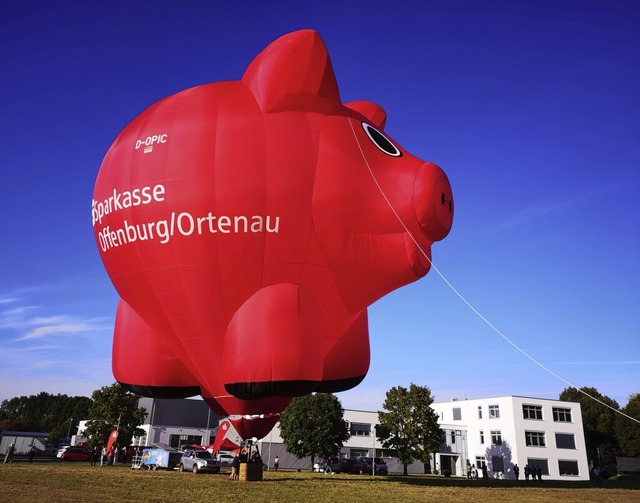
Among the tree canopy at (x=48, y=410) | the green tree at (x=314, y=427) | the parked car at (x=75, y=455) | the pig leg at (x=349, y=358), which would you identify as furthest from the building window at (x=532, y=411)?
the tree canopy at (x=48, y=410)

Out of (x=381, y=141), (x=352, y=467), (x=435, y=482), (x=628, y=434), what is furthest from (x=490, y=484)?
(x=628, y=434)

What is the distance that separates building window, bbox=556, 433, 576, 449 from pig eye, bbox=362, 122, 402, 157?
171ft

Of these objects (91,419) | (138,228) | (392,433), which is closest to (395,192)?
(138,228)

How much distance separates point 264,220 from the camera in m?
12.4

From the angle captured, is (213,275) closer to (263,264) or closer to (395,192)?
(263,264)

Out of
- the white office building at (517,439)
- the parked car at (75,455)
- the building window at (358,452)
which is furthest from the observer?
the building window at (358,452)

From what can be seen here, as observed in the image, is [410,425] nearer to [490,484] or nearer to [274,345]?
[490,484]

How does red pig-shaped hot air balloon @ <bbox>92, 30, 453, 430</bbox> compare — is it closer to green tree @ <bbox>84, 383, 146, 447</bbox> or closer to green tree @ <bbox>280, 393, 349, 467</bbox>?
green tree @ <bbox>280, 393, 349, 467</bbox>

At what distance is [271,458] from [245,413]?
4069 cm

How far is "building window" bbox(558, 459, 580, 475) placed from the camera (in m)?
54.6

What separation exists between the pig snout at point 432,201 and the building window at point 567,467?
51.0 metres

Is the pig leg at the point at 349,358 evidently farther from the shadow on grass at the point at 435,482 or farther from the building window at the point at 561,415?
the building window at the point at 561,415

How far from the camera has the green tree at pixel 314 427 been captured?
41594 mm

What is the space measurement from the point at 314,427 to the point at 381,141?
32.4m
